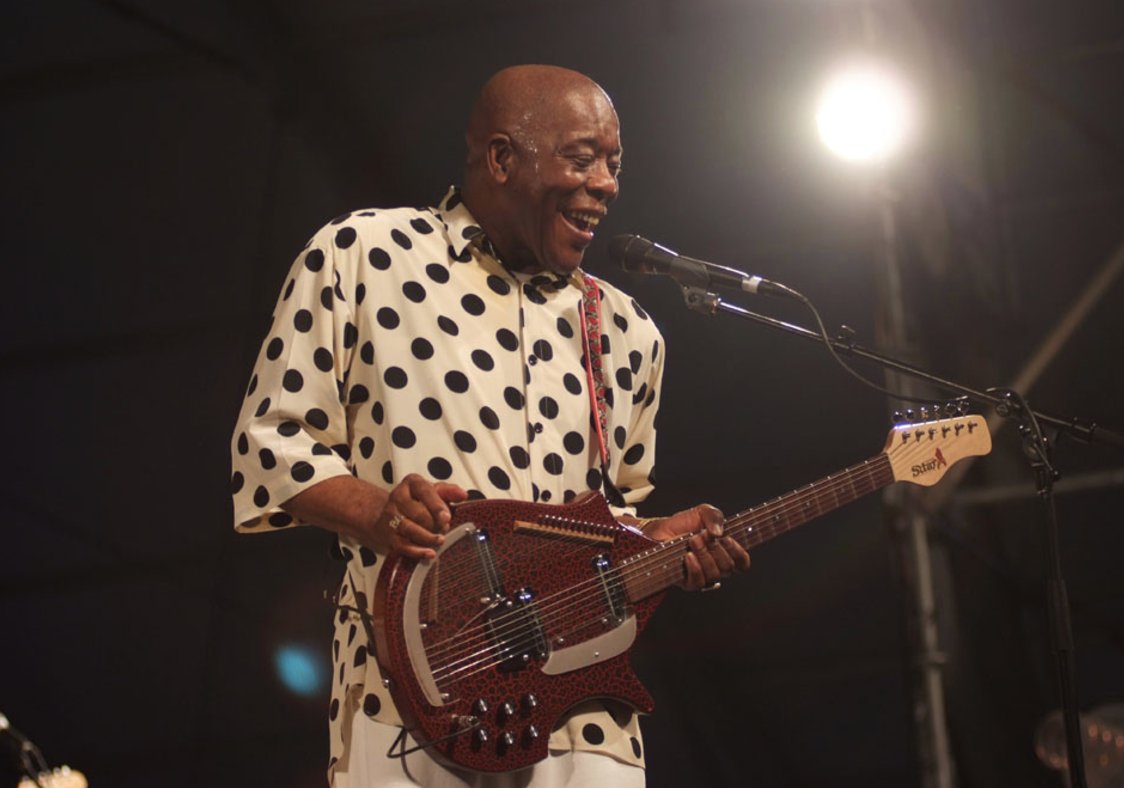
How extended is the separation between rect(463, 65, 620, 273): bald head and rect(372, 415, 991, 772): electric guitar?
1.84 feet

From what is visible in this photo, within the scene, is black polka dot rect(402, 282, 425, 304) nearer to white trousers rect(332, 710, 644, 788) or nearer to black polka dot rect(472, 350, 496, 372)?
black polka dot rect(472, 350, 496, 372)

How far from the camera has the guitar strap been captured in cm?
259

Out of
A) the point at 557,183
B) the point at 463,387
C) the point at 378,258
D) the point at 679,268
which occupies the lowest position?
the point at 463,387

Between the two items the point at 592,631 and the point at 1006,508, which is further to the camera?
the point at 1006,508

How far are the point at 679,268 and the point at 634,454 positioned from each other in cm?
40

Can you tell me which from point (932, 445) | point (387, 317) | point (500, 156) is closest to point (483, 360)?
point (387, 317)

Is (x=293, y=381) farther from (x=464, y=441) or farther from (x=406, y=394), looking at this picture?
(x=464, y=441)

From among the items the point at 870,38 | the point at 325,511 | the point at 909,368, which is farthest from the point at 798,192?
the point at 325,511

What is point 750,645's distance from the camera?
518 cm

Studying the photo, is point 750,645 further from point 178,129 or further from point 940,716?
point 178,129

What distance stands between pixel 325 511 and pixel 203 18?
3.30 meters

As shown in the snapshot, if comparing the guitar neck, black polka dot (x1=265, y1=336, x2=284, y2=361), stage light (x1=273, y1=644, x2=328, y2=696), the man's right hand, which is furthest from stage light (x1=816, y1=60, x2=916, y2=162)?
the man's right hand

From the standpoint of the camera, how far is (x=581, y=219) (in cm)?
268

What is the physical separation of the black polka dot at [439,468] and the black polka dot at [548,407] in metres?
0.23
